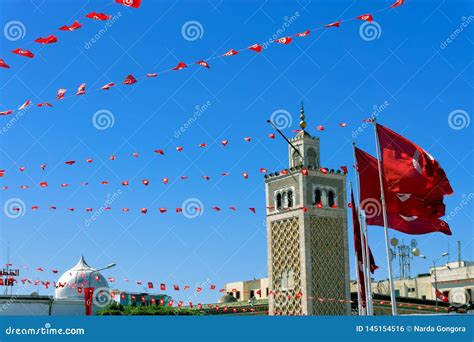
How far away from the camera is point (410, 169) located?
23.6m

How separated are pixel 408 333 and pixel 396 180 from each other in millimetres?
7504

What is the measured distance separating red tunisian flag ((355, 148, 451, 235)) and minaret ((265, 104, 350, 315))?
102 ft

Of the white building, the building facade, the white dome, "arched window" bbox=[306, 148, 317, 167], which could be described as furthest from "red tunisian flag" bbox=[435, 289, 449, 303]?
the white dome

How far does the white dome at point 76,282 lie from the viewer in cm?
7669

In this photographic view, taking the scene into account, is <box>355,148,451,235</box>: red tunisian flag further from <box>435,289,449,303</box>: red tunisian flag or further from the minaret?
<box>435,289,449,303</box>: red tunisian flag

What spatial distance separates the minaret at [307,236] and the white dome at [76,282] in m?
23.1

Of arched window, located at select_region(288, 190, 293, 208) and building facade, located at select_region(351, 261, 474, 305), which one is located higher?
arched window, located at select_region(288, 190, 293, 208)

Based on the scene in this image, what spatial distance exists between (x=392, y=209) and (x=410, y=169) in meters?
1.44

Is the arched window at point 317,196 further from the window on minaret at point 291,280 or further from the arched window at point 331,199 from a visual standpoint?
the window on minaret at point 291,280

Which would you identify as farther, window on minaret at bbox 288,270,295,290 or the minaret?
window on minaret at bbox 288,270,295,290

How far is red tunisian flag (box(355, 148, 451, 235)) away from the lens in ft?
76.5

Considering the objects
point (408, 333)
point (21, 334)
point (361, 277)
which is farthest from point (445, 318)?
point (361, 277)

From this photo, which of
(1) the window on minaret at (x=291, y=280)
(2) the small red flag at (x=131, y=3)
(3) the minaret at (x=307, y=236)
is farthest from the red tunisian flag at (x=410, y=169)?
(1) the window on minaret at (x=291, y=280)

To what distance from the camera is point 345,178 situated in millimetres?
62312
